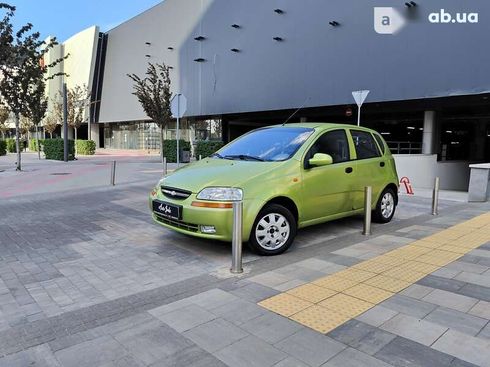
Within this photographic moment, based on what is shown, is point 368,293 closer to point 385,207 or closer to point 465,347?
point 465,347

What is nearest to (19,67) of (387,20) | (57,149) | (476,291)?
(57,149)

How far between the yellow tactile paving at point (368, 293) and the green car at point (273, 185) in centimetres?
138

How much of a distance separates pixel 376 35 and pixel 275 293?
1567cm

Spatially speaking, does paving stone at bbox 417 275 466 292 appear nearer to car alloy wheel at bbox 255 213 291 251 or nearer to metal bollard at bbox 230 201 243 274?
car alloy wheel at bbox 255 213 291 251

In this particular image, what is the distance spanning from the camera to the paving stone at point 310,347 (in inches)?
115

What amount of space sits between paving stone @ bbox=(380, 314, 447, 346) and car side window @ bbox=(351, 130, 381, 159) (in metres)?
3.55

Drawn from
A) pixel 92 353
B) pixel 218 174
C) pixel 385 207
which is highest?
pixel 218 174

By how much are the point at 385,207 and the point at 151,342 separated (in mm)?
5308

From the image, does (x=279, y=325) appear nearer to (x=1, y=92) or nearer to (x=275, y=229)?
(x=275, y=229)

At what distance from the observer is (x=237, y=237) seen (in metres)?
4.62

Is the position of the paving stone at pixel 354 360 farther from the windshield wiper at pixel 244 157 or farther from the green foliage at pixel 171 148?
the green foliage at pixel 171 148

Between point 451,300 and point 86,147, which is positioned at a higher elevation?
point 86,147

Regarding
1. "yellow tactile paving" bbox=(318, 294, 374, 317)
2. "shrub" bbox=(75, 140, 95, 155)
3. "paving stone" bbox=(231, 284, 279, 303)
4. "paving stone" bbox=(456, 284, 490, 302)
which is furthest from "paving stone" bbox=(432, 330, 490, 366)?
"shrub" bbox=(75, 140, 95, 155)

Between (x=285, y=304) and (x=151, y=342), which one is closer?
(x=151, y=342)
